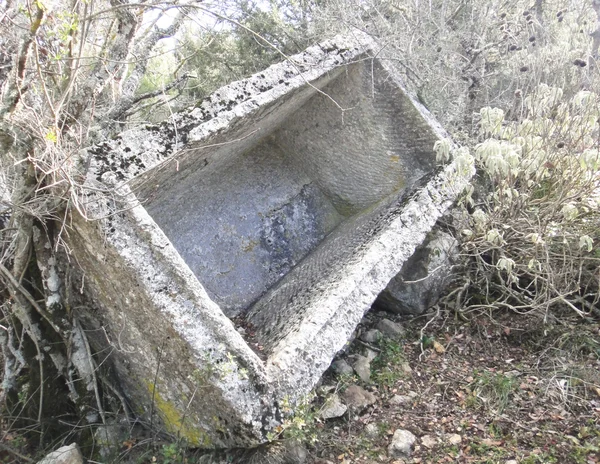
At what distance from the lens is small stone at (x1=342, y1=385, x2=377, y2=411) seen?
7.84ft

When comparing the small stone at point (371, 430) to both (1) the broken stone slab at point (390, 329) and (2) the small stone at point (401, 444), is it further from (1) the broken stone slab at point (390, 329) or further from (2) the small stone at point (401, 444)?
(1) the broken stone slab at point (390, 329)

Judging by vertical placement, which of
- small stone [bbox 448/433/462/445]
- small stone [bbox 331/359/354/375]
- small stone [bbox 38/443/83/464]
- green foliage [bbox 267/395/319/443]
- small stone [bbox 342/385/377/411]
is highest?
small stone [bbox 38/443/83/464]

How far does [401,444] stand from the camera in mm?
2137

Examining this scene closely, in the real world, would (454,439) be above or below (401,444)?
below

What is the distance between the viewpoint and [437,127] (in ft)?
10.3

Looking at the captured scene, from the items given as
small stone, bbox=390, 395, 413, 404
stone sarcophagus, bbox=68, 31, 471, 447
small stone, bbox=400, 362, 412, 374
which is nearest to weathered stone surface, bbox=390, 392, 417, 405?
small stone, bbox=390, 395, 413, 404

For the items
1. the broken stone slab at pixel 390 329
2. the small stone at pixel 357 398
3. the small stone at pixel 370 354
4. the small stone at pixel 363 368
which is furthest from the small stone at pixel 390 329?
the small stone at pixel 357 398

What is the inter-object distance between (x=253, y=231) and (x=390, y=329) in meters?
1.06

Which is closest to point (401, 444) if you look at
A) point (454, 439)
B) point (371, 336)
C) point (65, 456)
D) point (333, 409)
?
point (454, 439)

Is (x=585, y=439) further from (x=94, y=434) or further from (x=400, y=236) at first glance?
(x=94, y=434)

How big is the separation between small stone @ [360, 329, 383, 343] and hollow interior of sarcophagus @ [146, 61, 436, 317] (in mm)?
657

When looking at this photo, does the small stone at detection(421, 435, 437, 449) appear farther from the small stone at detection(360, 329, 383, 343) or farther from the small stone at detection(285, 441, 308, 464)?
the small stone at detection(360, 329, 383, 343)

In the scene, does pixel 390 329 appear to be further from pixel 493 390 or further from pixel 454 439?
pixel 454 439

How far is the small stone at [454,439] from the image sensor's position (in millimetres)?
2152
